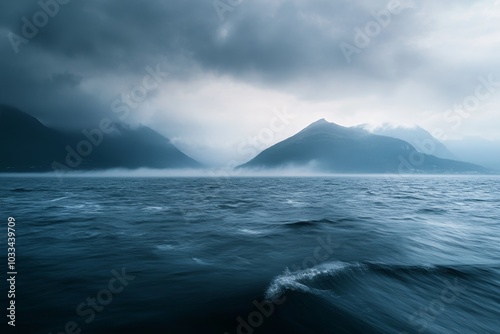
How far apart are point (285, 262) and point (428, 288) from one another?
23.1 ft

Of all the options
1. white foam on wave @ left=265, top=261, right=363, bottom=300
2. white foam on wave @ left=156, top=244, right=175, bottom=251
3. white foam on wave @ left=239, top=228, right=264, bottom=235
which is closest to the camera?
white foam on wave @ left=265, top=261, right=363, bottom=300

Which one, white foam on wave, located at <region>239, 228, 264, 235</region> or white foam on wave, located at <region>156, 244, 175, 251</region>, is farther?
white foam on wave, located at <region>239, 228, 264, 235</region>

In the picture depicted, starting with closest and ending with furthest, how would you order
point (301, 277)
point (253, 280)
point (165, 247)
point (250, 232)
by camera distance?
point (253, 280), point (301, 277), point (165, 247), point (250, 232)

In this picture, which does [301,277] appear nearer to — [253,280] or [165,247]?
→ [253,280]

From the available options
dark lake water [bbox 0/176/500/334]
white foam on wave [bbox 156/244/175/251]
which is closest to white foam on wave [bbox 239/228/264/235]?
dark lake water [bbox 0/176/500/334]

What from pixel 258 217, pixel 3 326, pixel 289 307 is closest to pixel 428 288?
pixel 289 307

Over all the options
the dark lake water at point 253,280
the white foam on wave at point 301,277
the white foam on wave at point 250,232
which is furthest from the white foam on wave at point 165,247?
the white foam on wave at point 301,277

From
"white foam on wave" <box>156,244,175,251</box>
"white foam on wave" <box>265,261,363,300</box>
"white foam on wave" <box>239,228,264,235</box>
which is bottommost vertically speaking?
"white foam on wave" <box>239,228,264,235</box>

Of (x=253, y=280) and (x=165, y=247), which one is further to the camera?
(x=165, y=247)

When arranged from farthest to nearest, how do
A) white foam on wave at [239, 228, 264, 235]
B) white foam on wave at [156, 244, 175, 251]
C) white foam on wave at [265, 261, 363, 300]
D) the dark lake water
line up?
1. white foam on wave at [239, 228, 264, 235]
2. white foam on wave at [156, 244, 175, 251]
3. white foam on wave at [265, 261, 363, 300]
4. the dark lake water

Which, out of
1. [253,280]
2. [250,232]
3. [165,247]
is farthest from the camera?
[250,232]

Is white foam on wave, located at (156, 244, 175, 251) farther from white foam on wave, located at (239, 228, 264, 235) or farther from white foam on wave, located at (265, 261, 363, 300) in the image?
white foam on wave, located at (265, 261, 363, 300)

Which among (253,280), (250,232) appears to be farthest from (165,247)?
(253,280)

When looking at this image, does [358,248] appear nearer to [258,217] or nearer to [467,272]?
[467,272]
